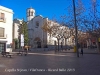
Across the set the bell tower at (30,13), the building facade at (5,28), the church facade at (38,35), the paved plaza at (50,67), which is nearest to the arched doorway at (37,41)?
the church facade at (38,35)

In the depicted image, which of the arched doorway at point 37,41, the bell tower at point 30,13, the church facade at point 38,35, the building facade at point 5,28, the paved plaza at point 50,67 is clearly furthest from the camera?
the bell tower at point 30,13

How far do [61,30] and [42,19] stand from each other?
1815cm

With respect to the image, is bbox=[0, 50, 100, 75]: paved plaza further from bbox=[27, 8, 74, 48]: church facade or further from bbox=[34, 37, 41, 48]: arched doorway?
bbox=[34, 37, 41, 48]: arched doorway

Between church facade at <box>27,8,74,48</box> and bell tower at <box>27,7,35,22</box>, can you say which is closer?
church facade at <box>27,8,74,48</box>

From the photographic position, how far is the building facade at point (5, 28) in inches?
1485

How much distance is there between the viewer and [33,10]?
73.1 metres

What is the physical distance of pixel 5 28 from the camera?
38500 mm

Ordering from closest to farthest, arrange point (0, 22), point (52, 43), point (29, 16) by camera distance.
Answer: point (0, 22) < point (52, 43) < point (29, 16)

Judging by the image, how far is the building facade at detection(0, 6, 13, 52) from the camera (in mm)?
37719

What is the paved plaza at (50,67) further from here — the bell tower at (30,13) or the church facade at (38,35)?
the bell tower at (30,13)

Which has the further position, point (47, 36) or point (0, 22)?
point (47, 36)

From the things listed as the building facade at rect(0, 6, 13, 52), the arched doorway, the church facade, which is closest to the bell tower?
the church facade

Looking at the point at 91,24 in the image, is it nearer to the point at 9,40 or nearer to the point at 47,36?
the point at 9,40

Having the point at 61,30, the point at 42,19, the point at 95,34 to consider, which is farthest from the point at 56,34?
the point at 95,34
